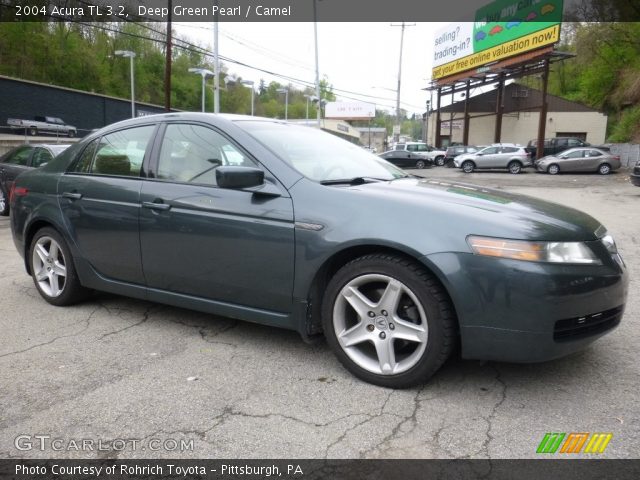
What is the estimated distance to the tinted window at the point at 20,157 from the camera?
9703 millimetres

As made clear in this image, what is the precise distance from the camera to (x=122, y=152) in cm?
395

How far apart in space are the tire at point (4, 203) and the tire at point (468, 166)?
2500cm

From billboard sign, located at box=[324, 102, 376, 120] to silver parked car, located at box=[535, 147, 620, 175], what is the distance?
57.7 m

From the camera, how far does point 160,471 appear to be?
2.18 metres

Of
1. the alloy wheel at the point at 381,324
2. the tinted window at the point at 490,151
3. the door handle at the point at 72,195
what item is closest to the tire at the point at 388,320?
the alloy wheel at the point at 381,324

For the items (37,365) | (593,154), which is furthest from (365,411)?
(593,154)

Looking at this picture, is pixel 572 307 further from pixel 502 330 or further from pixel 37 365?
pixel 37 365

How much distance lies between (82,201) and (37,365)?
52.6 inches

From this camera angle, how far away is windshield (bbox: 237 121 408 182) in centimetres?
336

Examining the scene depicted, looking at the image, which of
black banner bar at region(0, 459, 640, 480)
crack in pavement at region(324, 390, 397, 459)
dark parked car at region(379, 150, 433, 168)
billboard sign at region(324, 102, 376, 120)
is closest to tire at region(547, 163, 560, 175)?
dark parked car at region(379, 150, 433, 168)

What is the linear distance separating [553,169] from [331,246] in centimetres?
2728

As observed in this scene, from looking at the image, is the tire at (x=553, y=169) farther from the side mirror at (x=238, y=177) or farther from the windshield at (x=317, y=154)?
the side mirror at (x=238, y=177)

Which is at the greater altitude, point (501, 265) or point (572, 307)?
point (501, 265)

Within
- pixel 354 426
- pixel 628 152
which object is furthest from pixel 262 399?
pixel 628 152
